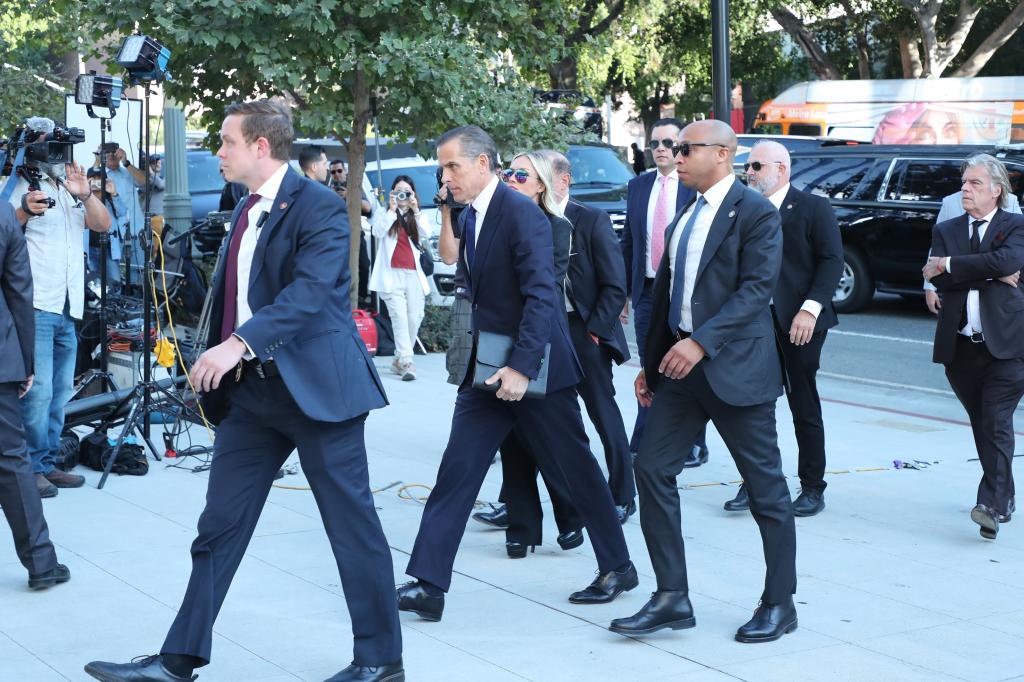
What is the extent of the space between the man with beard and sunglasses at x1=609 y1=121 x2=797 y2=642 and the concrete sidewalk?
190mm

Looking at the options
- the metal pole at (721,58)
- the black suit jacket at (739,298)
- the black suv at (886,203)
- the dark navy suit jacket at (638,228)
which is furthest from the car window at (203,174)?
the black suit jacket at (739,298)

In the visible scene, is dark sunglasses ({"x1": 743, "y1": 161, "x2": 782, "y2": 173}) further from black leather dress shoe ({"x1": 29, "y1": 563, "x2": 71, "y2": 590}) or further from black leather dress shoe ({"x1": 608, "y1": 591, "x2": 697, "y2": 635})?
black leather dress shoe ({"x1": 29, "y1": 563, "x2": 71, "y2": 590})

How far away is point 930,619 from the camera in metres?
5.37

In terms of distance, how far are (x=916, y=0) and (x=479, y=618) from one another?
26.3 m

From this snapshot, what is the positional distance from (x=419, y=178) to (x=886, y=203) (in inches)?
215

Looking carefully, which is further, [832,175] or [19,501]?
[832,175]

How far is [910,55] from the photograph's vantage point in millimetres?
32219

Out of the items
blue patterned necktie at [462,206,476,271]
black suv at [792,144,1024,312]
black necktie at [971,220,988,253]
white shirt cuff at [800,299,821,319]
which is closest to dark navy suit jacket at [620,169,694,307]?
white shirt cuff at [800,299,821,319]

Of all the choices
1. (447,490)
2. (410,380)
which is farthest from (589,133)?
(447,490)

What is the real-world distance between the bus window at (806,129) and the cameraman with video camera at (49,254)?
22565 mm

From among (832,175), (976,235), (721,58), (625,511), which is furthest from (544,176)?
(832,175)

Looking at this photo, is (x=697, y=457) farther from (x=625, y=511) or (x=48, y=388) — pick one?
(x=48, y=388)

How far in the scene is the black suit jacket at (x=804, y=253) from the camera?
273 inches

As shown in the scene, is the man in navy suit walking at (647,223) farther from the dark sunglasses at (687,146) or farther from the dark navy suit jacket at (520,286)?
the dark sunglasses at (687,146)
